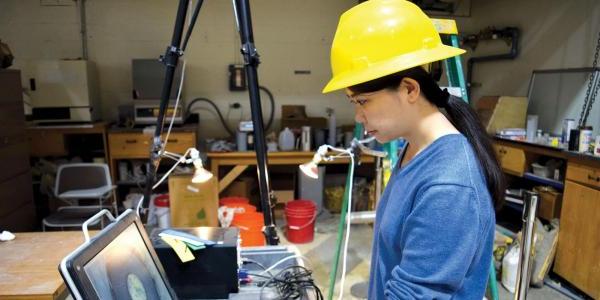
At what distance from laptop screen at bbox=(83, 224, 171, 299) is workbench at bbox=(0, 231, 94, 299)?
0.48 metres

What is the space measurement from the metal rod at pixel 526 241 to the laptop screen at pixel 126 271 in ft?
3.75

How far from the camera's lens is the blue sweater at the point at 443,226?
642 mm

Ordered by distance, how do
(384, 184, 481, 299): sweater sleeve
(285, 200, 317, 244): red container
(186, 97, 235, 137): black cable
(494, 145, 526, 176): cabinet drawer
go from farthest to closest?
1. (186, 97, 235, 137): black cable
2. (285, 200, 317, 244): red container
3. (494, 145, 526, 176): cabinet drawer
4. (384, 184, 481, 299): sweater sleeve

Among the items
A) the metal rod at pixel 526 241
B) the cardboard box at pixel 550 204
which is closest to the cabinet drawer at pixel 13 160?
the metal rod at pixel 526 241

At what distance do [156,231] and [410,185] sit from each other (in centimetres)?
85

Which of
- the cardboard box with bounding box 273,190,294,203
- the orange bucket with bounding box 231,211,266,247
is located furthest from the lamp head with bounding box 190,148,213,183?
the cardboard box with bounding box 273,190,294,203

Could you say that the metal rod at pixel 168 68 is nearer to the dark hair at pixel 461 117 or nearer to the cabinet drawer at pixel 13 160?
the dark hair at pixel 461 117

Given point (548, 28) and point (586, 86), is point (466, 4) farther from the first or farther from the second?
point (586, 86)

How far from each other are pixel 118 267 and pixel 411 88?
2.29 feet

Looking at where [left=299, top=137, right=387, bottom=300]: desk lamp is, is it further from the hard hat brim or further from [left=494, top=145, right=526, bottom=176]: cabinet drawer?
[left=494, top=145, right=526, bottom=176]: cabinet drawer

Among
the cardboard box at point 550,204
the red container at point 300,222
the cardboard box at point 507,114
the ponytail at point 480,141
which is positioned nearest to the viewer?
the ponytail at point 480,141

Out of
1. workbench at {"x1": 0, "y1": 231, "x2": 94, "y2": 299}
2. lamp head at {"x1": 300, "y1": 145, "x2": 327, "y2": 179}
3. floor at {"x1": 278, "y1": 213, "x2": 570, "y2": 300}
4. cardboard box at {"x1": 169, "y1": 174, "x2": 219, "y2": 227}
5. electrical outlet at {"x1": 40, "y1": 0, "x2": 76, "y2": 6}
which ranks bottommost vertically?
floor at {"x1": 278, "y1": 213, "x2": 570, "y2": 300}

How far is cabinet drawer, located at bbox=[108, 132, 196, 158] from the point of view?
365 centimetres

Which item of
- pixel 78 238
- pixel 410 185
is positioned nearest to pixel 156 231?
pixel 78 238
